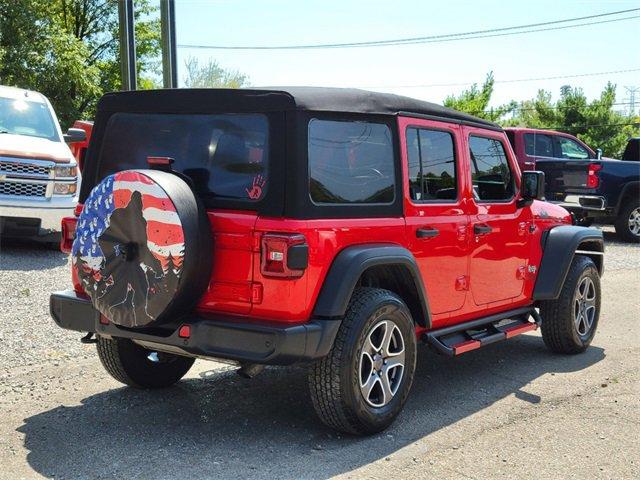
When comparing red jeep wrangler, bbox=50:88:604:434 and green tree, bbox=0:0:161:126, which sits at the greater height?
green tree, bbox=0:0:161:126

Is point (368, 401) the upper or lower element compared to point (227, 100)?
lower

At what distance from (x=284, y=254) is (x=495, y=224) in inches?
85.8

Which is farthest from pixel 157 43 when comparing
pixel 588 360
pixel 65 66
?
pixel 588 360

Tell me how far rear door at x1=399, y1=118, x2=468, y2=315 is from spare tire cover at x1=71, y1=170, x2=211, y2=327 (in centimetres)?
137

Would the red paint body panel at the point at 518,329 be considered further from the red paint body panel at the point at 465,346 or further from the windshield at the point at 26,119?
the windshield at the point at 26,119

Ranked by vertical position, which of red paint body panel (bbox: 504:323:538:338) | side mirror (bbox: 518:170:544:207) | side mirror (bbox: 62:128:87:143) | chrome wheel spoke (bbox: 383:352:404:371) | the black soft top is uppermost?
side mirror (bbox: 62:128:87:143)

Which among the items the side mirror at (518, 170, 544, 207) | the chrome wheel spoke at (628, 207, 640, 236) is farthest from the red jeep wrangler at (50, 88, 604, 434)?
the chrome wheel spoke at (628, 207, 640, 236)

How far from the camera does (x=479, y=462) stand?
4129mm

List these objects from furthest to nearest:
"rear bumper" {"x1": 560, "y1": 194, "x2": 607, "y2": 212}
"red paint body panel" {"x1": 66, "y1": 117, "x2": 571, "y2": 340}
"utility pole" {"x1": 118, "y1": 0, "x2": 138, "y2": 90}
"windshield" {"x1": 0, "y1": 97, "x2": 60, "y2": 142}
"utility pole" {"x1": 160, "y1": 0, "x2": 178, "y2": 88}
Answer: "rear bumper" {"x1": 560, "y1": 194, "x2": 607, "y2": 212}, "utility pole" {"x1": 160, "y1": 0, "x2": 178, "y2": 88}, "utility pole" {"x1": 118, "y1": 0, "x2": 138, "y2": 90}, "windshield" {"x1": 0, "y1": 97, "x2": 60, "y2": 142}, "red paint body panel" {"x1": 66, "y1": 117, "x2": 571, "y2": 340}

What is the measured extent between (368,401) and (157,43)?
37.2m

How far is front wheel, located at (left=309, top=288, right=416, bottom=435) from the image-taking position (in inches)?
166

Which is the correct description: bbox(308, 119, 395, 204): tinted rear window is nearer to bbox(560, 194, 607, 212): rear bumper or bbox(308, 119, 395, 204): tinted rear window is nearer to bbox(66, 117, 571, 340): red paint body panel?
bbox(66, 117, 571, 340): red paint body panel

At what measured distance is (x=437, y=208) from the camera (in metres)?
5.05

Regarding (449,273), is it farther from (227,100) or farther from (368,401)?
(227,100)
